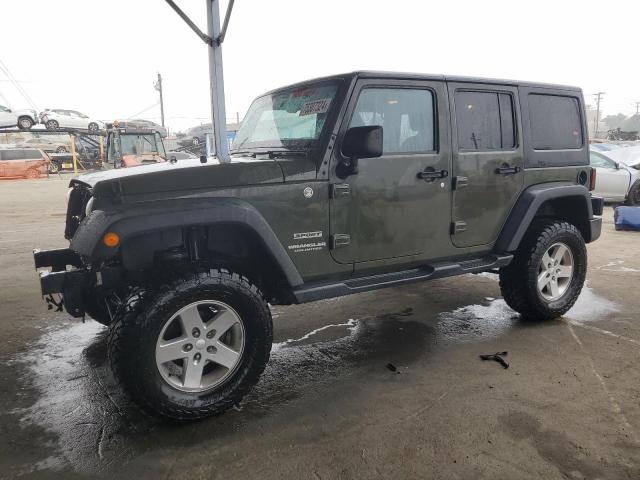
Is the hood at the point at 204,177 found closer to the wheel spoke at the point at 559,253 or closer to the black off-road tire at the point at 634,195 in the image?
the wheel spoke at the point at 559,253

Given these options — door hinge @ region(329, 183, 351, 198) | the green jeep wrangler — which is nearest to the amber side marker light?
the green jeep wrangler

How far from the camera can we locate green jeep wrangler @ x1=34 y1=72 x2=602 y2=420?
2.71 m

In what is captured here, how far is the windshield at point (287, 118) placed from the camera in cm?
330

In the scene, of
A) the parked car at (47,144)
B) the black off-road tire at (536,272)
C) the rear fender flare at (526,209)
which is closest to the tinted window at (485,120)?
the rear fender flare at (526,209)

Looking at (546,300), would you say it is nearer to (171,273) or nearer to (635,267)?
(635,267)

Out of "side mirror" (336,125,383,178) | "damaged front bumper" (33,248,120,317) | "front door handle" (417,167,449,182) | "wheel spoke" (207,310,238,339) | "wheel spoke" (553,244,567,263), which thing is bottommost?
"wheel spoke" (207,310,238,339)

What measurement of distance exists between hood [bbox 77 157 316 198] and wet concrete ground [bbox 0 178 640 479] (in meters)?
1.34

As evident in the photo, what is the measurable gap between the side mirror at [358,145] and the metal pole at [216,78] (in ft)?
2.56

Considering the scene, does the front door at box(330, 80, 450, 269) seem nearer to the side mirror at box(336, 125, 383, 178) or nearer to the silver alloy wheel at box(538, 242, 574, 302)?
the side mirror at box(336, 125, 383, 178)

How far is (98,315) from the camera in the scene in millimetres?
3455

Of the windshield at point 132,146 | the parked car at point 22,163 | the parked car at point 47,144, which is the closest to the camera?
the windshield at point 132,146

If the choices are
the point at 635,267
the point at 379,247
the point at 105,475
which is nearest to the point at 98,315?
the point at 105,475

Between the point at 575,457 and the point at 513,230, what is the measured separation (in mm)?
1993

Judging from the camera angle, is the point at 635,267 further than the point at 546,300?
Yes
